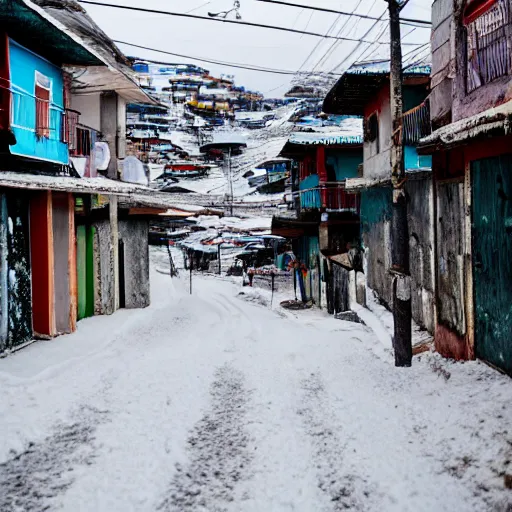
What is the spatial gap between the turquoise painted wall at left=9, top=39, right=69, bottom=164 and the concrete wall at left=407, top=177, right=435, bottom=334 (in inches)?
338

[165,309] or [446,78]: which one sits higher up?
[446,78]

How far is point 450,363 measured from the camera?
8.69 metres

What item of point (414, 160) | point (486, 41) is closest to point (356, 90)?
point (414, 160)

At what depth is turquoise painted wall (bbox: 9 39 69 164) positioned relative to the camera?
11211 millimetres

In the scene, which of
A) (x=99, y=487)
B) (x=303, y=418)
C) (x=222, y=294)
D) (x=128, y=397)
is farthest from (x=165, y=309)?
(x=99, y=487)

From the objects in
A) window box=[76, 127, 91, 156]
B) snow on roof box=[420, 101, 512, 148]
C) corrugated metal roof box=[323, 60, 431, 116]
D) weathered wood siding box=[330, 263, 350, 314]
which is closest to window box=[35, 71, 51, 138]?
window box=[76, 127, 91, 156]

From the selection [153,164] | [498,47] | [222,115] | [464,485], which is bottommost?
[464,485]

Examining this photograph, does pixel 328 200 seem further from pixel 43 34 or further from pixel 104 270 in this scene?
pixel 43 34

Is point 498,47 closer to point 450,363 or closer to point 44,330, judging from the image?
point 450,363

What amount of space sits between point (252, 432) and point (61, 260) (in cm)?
894

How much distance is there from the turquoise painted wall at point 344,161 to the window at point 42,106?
14.5m

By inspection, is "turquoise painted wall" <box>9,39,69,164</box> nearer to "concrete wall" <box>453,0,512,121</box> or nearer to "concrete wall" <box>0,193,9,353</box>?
"concrete wall" <box>0,193,9,353</box>

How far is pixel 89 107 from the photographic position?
18.9 meters

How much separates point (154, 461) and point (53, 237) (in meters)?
9.31
